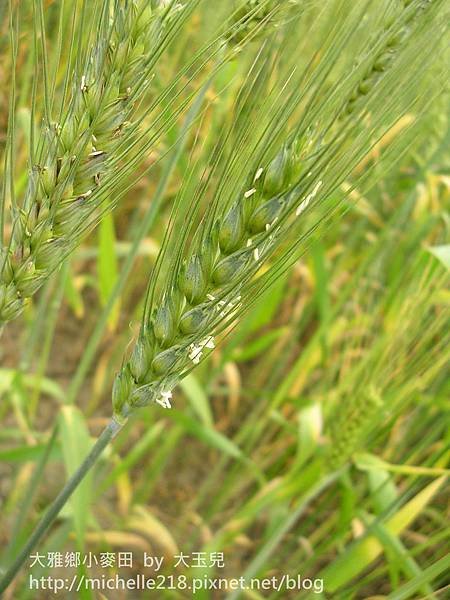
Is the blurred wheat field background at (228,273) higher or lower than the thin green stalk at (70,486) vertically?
higher

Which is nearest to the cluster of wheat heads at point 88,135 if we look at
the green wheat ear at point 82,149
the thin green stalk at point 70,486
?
the green wheat ear at point 82,149

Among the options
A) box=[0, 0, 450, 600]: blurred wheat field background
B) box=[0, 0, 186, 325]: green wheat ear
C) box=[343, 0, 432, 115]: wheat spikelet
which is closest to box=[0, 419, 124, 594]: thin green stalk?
box=[0, 0, 450, 600]: blurred wheat field background

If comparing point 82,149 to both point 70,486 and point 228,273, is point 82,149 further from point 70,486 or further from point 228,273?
point 70,486

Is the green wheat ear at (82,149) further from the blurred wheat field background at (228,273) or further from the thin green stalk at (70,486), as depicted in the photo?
the thin green stalk at (70,486)

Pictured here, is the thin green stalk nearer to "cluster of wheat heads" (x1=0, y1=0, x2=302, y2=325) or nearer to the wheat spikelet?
"cluster of wheat heads" (x1=0, y1=0, x2=302, y2=325)

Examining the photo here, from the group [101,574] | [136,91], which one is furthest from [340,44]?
[101,574]

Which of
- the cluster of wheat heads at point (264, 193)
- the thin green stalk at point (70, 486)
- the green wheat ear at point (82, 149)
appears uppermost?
the green wheat ear at point (82, 149)

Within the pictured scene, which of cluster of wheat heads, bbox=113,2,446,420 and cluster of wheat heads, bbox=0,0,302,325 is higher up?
cluster of wheat heads, bbox=0,0,302,325

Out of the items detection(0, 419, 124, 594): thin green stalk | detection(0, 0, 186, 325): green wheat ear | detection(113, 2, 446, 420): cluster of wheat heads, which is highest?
detection(0, 0, 186, 325): green wheat ear
